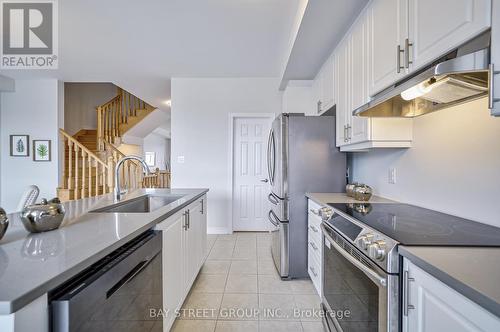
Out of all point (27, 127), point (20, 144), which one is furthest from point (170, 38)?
point (20, 144)

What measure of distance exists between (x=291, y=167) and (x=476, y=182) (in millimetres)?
Result: 1466

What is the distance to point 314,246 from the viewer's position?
7.36 ft

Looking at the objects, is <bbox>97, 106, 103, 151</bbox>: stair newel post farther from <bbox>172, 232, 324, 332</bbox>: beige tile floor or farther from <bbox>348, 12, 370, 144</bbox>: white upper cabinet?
<bbox>348, 12, 370, 144</bbox>: white upper cabinet

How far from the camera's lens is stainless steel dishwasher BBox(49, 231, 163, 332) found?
0.70 meters

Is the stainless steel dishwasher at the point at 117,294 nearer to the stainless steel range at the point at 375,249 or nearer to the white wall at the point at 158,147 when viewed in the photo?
the stainless steel range at the point at 375,249

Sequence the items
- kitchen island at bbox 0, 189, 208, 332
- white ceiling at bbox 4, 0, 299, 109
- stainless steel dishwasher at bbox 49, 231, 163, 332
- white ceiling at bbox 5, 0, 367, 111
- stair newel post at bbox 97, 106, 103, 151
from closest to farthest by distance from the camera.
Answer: kitchen island at bbox 0, 189, 208, 332
stainless steel dishwasher at bbox 49, 231, 163, 332
white ceiling at bbox 5, 0, 367, 111
white ceiling at bbox 4, 0, 299, 109
stair newel post at bbox 97, 106, 103, 151

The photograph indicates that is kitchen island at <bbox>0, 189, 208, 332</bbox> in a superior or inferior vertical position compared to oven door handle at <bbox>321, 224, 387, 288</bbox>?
Answer: superior

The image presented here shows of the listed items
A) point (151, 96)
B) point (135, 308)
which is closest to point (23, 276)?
point (135, 308)

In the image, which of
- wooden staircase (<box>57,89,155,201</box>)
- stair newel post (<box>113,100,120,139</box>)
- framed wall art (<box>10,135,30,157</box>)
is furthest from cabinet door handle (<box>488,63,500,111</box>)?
stair newel post (<box>113,100,120,139</box>)

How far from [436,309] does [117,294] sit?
1.10 meters

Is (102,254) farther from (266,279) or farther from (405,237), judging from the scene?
(266,279)

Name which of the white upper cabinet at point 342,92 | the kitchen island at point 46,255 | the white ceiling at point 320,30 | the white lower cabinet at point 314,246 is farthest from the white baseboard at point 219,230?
the kitchen island at point 46,255

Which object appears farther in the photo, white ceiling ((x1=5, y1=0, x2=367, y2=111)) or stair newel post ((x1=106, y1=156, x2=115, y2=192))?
stair newel post ((x1=106, y1=156, x2=115, y2=192))

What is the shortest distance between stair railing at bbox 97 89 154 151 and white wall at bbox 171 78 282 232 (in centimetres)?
257
